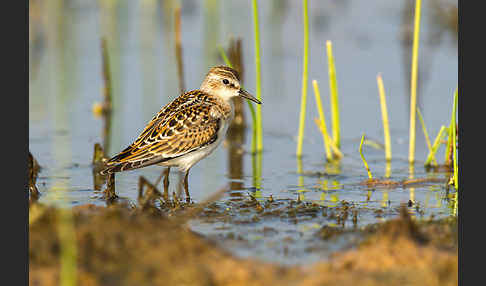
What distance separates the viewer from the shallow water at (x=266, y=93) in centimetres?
947

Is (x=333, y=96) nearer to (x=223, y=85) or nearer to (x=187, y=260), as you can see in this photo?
(x=223, y=85)

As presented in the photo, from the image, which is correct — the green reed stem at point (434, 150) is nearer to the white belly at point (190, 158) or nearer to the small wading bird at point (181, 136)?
the small wading bird at point (181, 136)

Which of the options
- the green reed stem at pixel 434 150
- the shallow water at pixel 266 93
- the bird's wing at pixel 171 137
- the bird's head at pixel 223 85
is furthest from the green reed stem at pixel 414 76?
the bird's wing at pixel 171 137

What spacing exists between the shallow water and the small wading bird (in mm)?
554

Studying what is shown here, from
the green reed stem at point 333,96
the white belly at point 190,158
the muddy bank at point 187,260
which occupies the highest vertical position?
the green reed stem at point 333,96

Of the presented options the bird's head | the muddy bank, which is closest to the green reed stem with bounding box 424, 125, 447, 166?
the bird's head

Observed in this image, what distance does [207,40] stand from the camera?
16484 millimetres

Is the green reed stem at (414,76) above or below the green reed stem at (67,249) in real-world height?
above

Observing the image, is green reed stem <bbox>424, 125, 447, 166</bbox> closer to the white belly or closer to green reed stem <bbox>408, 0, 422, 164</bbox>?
green reed stem <bbox>408, 0, 422, 164</bbox>

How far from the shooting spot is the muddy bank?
5.85m

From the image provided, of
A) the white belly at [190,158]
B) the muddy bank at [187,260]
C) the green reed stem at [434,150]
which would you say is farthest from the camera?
the green reed stem at [434,150]

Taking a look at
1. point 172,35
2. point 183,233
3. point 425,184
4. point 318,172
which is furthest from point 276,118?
point 183,233

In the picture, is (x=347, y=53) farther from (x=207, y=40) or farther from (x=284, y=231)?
(x=284, y=231)

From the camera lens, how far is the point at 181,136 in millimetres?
9508
